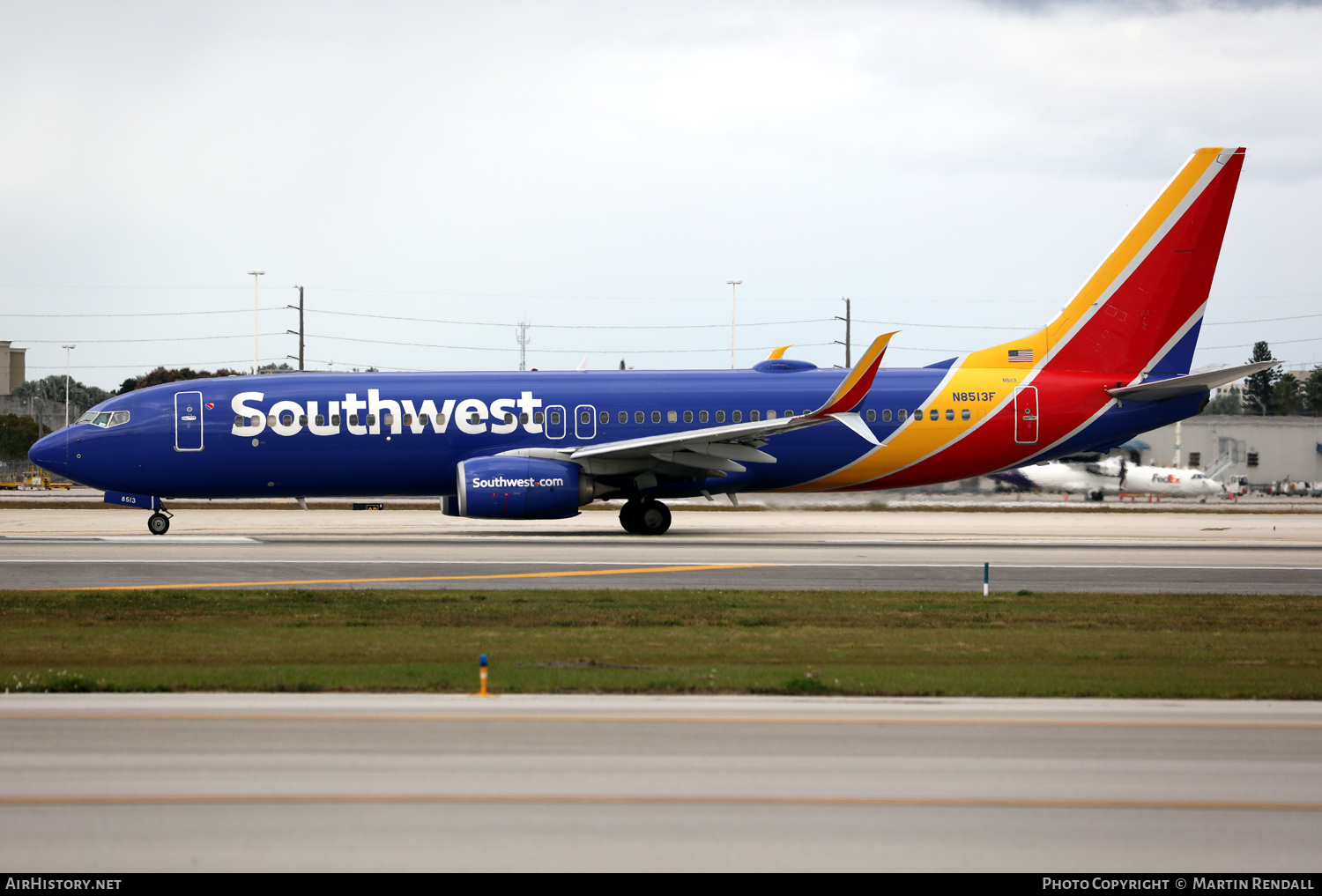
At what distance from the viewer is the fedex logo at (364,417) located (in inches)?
1201

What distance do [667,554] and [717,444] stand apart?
535 cm

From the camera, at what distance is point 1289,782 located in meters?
8.05

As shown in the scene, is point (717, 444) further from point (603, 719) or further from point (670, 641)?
point (603, 719)

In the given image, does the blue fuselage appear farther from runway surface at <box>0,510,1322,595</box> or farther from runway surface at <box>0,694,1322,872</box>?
runway surface at <box>0,694,1322,872</box>

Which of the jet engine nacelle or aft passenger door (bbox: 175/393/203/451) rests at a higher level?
aft passenger door (bbox: 175/393/203/451)

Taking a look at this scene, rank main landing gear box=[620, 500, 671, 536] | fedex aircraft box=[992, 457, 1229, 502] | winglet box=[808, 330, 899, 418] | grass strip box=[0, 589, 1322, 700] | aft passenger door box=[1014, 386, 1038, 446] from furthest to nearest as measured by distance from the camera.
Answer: fedex aircraft box=[992, 457, 1229, 502] < main landing gear box=[620, 500, 671, 536] < aft passenger door box=[1014, 386, 1038, 446] < winglet box=[808, 330, 899, 418] < grass strip box=[0, 589, 1322, 700]

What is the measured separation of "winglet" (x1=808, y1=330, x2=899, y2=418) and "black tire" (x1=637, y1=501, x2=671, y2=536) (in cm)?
535

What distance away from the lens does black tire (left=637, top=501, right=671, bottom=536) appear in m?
31.8

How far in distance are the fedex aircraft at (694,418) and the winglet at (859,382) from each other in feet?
0.38

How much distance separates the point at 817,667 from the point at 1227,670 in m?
4.46

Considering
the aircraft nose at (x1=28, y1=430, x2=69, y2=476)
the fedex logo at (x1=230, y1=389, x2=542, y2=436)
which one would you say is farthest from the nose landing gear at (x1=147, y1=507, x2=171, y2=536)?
the fedex logo at (x1=230, y1=389, x2=542, y2=436)

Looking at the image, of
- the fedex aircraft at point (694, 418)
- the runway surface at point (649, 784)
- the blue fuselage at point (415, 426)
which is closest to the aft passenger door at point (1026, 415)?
the fedex aircraft at point (694, 418)
